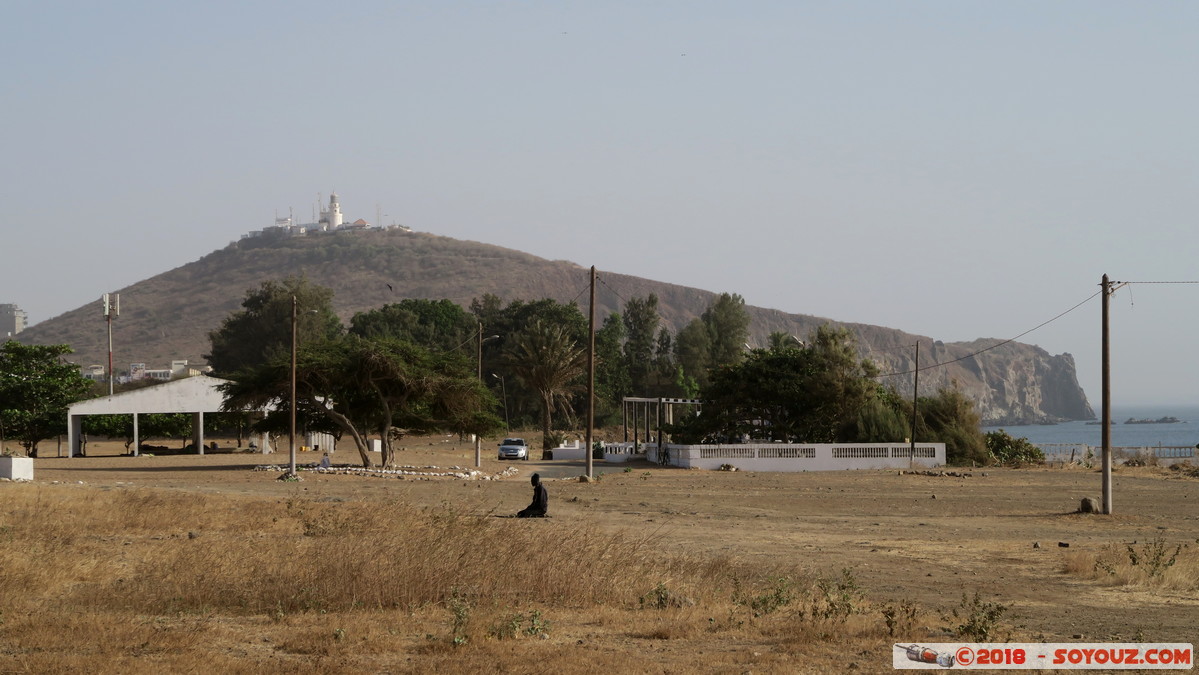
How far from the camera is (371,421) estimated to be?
5131 centimetres

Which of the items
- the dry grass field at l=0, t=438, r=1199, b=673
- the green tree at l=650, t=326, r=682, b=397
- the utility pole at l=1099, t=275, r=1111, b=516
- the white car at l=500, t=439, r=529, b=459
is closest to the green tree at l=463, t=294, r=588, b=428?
the green tree at l=650, t=326, r=682, b=397

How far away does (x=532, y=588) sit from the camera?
13477 millimetres

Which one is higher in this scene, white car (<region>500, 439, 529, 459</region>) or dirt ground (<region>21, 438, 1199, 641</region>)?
dirt ground (<region>21, 438, 1199, 641</region>)

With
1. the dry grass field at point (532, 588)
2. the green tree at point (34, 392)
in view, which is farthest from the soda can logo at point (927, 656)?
the green tree at point (34, 392)

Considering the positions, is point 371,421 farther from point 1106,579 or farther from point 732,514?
point 1106,579

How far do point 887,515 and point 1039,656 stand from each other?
19.1 metres

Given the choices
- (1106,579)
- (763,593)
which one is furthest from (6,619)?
(1106,579)

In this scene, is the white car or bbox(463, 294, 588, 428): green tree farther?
bbox(463, 294, 588, 428): green tree

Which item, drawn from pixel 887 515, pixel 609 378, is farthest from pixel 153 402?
pixel 609 378

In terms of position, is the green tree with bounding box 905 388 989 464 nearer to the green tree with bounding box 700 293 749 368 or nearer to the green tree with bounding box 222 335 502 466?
the green tree with bounding box 222 335 502 466

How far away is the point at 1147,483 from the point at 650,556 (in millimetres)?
33742

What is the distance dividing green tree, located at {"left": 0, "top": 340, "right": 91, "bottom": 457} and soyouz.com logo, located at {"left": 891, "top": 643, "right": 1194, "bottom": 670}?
194ft

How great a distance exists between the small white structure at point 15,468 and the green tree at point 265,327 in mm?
74257

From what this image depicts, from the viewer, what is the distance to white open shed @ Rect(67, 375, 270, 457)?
58250 millimetres
